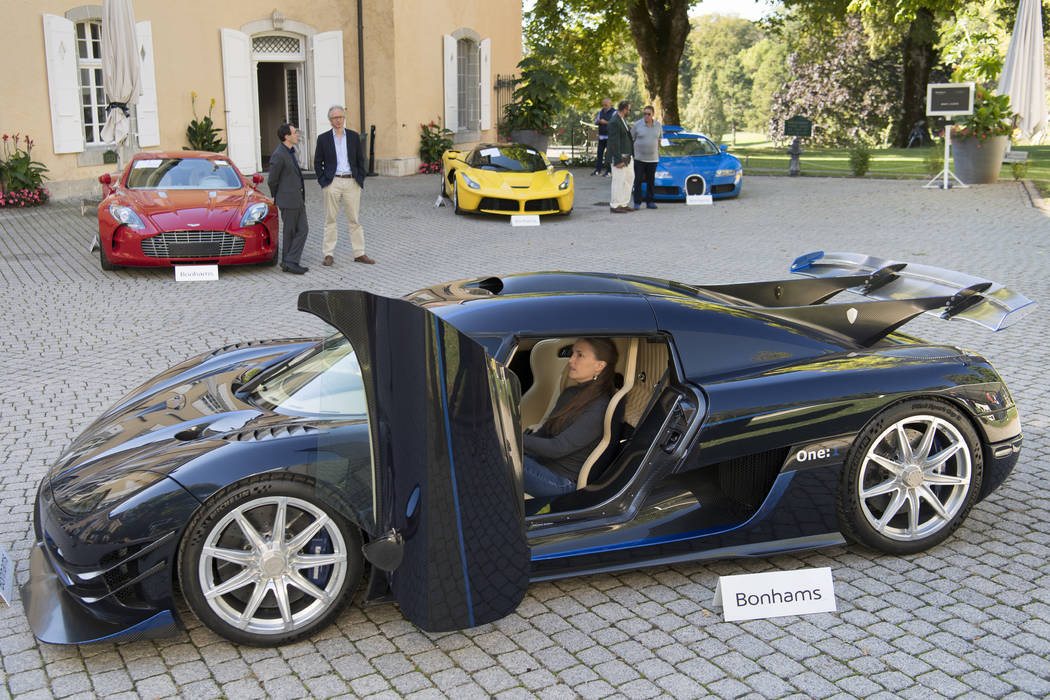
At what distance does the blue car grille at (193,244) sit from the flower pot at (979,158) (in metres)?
15.4

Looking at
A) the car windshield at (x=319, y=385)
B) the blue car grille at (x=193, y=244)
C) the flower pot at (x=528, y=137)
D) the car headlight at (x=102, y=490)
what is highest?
the flower pot at (x=528, y=137)

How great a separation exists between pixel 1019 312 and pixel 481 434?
290 centimetres

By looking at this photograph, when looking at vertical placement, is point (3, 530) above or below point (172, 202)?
below

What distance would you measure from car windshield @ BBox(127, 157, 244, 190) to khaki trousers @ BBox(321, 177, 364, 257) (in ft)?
3.84

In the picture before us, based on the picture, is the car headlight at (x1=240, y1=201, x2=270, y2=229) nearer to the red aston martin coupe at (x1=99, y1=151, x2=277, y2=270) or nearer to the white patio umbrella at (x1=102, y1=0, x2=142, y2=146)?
the red aston martin coupe at (x1=99, y1=151, x2=277, y2=270)

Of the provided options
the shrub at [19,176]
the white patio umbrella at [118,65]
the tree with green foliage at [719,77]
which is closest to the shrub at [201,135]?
the shrub at [19,176]

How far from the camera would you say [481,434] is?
11.0 feet

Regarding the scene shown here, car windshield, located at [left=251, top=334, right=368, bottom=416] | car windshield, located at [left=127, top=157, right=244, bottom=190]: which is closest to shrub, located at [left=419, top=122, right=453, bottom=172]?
car windshield, located at [left=127, top=157, right=244, bottom=190]

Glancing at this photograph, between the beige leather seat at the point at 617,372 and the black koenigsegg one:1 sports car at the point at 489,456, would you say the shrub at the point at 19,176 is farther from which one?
the beige leather seat at the point at 617,372

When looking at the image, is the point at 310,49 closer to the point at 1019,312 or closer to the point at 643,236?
the point at 643,236

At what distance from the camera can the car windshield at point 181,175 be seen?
12.4 m

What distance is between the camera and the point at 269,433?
157 inches

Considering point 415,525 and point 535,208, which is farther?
point 535,208

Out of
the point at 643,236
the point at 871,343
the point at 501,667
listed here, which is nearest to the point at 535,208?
the point at 643,236
